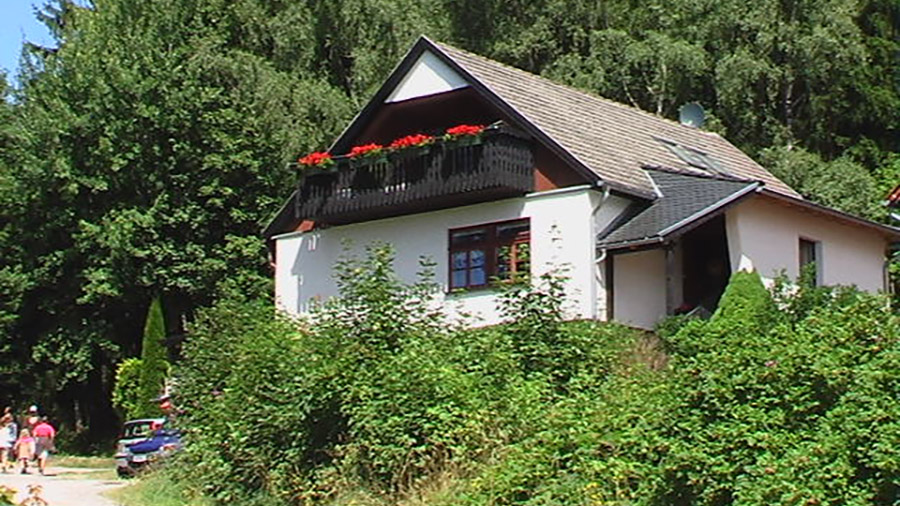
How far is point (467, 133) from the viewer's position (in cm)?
2958

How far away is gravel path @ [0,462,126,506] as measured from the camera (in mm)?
22359

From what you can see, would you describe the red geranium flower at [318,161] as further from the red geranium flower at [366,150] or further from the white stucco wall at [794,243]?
the white stucco wall at [794,243]

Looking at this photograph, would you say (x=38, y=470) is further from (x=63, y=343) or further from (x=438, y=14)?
(x=438, y=14)

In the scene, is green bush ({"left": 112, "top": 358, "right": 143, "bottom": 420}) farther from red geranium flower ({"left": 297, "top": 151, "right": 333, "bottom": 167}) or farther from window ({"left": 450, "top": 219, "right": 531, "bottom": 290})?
window ({"left": 450, "top": 219, "right": 531, "bottom": 290})

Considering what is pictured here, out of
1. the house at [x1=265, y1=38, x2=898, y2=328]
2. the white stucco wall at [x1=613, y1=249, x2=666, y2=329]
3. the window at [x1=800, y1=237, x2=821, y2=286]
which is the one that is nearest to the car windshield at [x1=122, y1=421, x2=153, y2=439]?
the house at [x1=265, y1=38, x2=898, y2=328]

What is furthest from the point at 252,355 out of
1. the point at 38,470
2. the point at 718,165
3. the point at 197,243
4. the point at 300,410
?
the point at 197,243

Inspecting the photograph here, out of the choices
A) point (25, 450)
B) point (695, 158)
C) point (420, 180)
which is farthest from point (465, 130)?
point (25, 450)

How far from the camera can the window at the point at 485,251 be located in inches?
1182

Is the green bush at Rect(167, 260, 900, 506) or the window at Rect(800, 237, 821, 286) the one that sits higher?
the window at Rect(800, 237, 821, 286)

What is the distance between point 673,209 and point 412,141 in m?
5.40

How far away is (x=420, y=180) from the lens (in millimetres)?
30516

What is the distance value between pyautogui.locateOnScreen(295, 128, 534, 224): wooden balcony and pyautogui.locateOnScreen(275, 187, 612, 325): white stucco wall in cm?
29

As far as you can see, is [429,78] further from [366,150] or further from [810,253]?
[810,253]

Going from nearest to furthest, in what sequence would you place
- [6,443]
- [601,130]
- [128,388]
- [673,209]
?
[673,209], [6,443], [601,130], [128,388]
